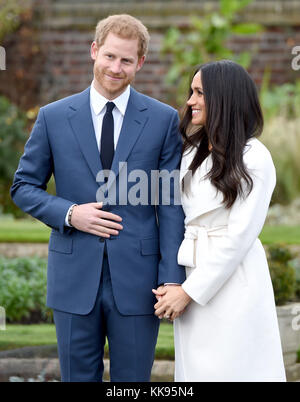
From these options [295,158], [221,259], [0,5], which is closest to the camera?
[221,259]

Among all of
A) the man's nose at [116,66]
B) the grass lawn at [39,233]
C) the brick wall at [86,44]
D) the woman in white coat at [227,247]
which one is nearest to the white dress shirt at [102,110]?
the man's nose at [116,66]

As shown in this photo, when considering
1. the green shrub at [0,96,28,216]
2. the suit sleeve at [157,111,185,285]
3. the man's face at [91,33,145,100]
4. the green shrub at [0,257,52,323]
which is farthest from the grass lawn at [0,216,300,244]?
the man's face at [91,33,145,100]

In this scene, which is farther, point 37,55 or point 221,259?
point 37,55

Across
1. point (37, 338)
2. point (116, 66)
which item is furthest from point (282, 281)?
point (116, 66)

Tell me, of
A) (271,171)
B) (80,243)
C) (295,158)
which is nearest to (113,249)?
(80,243)

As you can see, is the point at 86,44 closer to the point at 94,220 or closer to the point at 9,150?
the point at 9,150

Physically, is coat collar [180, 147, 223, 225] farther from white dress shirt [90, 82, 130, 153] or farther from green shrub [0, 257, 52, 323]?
green shrub [0, 257, 52, 323]

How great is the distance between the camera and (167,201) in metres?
3.12

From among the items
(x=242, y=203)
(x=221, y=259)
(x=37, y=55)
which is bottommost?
(x=221, y=259)

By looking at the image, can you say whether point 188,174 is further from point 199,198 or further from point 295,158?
point 295,158

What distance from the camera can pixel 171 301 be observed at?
3.02m

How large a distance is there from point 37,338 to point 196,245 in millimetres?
2140

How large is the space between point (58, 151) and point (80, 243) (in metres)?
0.42

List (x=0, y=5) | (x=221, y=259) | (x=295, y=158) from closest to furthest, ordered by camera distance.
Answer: (x=221, y=259), (x=295, y=158), (x=0, y=5)
